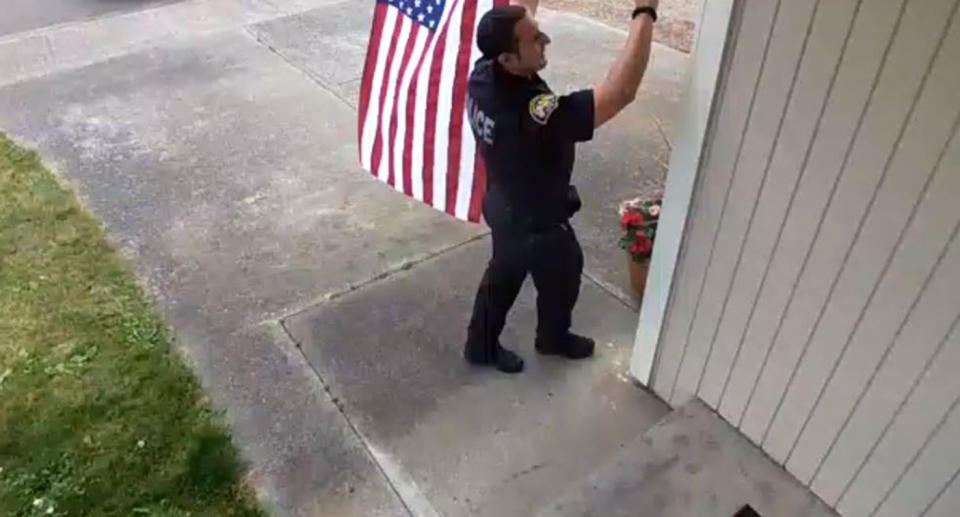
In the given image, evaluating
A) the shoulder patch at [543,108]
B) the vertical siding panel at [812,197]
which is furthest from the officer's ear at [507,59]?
the vertical siding panel at [812,197]

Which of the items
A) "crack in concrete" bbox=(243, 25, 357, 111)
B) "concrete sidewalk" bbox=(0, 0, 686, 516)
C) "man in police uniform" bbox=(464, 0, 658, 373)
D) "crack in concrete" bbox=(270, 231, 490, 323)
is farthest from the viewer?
"crack in concrete" bbox=(243, 25, 357, 111)

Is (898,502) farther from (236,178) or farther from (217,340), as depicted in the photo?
(236,178)

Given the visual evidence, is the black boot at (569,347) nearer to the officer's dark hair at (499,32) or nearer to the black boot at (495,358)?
the black boot at (495,358)

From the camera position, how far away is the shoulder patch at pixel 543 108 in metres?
2.08

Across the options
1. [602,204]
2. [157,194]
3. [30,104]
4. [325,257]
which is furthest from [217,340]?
[30,104]

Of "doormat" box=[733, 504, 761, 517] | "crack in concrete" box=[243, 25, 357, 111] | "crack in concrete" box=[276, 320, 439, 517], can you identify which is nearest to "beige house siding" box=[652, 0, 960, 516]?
"doormat" box=[733, 504, 761, 517]

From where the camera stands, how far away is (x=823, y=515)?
220cm

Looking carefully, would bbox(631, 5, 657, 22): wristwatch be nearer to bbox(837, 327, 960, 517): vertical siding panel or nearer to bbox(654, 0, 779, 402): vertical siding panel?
bbox(654, 0, 779, 402): vertical siding panel

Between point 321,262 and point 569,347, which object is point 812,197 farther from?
point 321,262

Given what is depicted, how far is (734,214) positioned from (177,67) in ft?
15.6

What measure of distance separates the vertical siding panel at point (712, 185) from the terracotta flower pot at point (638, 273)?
561 millimetres

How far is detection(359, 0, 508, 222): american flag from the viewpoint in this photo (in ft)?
8.76

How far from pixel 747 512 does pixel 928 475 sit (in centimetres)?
52

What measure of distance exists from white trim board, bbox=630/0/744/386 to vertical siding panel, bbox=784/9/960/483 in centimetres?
50
